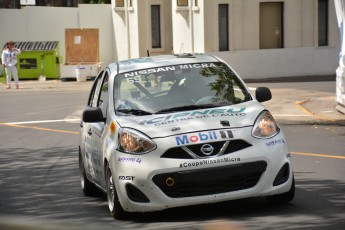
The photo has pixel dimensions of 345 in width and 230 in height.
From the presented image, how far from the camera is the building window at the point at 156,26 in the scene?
120 ft

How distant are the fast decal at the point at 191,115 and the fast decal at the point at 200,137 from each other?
317 mm

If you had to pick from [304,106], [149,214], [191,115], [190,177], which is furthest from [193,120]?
[304,106]

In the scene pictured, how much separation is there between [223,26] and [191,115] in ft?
74.3

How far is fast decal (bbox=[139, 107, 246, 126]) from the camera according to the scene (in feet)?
28.2

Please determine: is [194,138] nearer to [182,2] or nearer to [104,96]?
[104,96]

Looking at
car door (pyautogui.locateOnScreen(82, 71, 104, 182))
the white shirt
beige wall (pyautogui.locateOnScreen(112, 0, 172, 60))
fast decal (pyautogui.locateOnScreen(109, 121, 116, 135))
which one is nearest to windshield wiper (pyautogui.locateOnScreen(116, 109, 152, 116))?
fast decal (pyautogui.locateOnScreen(109, 121, 116, 135))

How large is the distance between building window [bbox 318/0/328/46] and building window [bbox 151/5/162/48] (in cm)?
739

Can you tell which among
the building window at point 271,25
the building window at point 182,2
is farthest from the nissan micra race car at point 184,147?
the building window at point 182,2

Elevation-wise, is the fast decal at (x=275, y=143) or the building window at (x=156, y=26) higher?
the building window at (x=156, y=26)

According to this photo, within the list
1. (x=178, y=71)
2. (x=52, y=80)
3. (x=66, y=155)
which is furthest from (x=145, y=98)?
(x=52, y=80)

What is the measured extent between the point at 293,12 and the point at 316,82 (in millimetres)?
3598

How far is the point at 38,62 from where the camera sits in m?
36.2

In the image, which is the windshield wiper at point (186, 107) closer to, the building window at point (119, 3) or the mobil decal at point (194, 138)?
the mobil decal at point (194, 138)

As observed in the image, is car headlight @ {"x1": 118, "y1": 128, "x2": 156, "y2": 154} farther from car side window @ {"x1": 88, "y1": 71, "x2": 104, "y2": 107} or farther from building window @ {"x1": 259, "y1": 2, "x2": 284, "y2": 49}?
building window @ {"x1": 259, "y1": 2, "x2": 284, "y2": 49}
